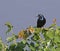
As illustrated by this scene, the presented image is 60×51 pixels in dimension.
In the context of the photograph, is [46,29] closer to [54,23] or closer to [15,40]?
[54,23]

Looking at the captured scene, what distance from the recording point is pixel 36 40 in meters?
1.01

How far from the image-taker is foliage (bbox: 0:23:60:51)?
0.96 m

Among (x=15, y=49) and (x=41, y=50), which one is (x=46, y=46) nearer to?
(x=41, y=50)

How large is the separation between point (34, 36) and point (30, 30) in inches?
2.9

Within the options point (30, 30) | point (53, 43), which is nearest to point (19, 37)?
point (30, 30)

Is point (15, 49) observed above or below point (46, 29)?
below

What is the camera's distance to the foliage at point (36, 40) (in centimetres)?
96

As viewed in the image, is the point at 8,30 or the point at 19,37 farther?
the point at 8,30

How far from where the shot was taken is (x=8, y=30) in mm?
1041

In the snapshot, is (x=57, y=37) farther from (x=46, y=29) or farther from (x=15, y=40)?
(x=15, y=40)

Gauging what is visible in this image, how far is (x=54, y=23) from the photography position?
98cm

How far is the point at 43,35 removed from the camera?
39.3 inches

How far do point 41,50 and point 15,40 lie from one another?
0.49ft

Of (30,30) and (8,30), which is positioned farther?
(8,30)
